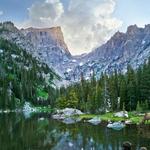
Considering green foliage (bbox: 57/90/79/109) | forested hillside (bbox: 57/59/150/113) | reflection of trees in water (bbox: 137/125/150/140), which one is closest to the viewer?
reflection of trees in water (bbox: 137/125/150/140)

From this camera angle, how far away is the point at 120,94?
129 m

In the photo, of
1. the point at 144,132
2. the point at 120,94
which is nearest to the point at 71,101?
the point at 120,94

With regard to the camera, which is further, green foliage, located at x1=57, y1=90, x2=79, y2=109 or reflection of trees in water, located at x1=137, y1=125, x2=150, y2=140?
green foliage, located at x1=57, y1=90, x2=79, y2=109

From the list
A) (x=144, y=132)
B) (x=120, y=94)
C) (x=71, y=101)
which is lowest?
(x=144, y=132)

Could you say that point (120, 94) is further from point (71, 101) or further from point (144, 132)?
point (144, 132)

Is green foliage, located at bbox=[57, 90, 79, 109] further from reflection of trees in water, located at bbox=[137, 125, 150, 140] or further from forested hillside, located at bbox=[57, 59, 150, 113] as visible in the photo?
reflection of trees in water, located at bbox=[137, 125, 150, 140]

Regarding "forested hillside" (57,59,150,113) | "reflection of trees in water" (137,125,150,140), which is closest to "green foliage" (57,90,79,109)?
"forested hillside" (57,59,150,113)

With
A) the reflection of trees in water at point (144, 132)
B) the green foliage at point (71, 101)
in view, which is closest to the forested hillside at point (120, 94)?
the green foliage at point (71, 101)

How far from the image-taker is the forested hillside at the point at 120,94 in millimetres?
121750

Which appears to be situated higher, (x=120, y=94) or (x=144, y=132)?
(x=120, y=94)

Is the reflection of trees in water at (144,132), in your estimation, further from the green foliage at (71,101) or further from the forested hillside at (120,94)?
the green foliage at (71,101)

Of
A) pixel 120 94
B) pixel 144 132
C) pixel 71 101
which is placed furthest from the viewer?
pixel 71 101

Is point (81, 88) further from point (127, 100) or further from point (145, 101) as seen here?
point (145, 101)

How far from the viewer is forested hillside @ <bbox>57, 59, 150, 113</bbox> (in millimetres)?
121750
